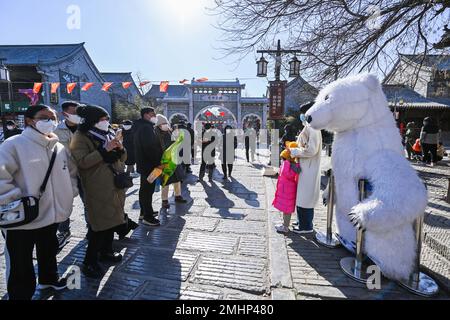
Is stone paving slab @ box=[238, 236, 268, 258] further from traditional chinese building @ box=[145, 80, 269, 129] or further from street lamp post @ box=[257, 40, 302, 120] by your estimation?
traditional chinese building @ box=[145, 80, 269, 129]

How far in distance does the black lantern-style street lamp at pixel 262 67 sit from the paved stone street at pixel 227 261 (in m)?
5.90

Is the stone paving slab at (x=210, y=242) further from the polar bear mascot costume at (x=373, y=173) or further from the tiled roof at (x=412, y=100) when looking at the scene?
the tiled roof at (x=412, y=100)

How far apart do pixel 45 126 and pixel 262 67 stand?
791 centimetres

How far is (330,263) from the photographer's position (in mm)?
2867

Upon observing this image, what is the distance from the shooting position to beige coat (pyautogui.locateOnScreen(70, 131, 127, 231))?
2516 mm

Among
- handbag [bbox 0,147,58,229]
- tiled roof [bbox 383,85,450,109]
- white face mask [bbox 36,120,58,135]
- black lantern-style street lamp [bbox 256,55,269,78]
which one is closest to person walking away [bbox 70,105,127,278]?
white face mask [bbox 36,120,58,135]

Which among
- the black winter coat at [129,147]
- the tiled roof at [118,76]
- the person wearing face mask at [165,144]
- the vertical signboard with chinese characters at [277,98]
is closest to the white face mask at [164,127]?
the person wearing face mask at [165,144]

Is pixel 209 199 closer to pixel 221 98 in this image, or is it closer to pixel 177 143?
pixel 177 143

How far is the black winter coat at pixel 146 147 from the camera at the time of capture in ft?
12.3

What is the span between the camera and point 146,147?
377 cm

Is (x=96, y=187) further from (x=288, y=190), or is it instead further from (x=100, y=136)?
(x=288, y=190)

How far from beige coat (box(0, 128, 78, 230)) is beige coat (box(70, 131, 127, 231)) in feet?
0.63

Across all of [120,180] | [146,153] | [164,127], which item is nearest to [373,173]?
[120,180]
